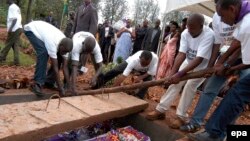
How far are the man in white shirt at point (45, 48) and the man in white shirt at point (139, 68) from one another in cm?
93

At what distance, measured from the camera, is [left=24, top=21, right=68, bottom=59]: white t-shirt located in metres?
5.26

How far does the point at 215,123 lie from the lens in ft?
11.6

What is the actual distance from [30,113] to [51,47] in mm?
1842

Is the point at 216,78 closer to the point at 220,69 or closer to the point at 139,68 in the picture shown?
the point at 220,69

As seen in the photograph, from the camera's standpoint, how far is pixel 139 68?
574 centimetres

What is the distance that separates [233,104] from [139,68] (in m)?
2.56

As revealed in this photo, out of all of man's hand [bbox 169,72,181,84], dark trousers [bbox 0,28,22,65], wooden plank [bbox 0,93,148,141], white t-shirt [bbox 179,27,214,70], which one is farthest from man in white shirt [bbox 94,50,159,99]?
dark trousers [bbox 0,28,22,65]

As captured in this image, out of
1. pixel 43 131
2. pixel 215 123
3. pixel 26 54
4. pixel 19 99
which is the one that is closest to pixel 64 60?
pixel 19 99

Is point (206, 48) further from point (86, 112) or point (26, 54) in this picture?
point (26, 54)

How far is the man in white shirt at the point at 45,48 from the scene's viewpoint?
5238mm

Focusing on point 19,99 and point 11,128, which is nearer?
point 11,128

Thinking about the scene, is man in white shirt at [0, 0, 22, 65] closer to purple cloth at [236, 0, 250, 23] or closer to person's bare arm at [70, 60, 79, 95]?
person's bare arm at [70, 60, 79, 95]

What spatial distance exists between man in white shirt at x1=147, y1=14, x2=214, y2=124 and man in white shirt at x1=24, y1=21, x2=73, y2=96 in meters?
1.65

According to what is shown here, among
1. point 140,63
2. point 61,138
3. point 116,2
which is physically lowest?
point 61,138
